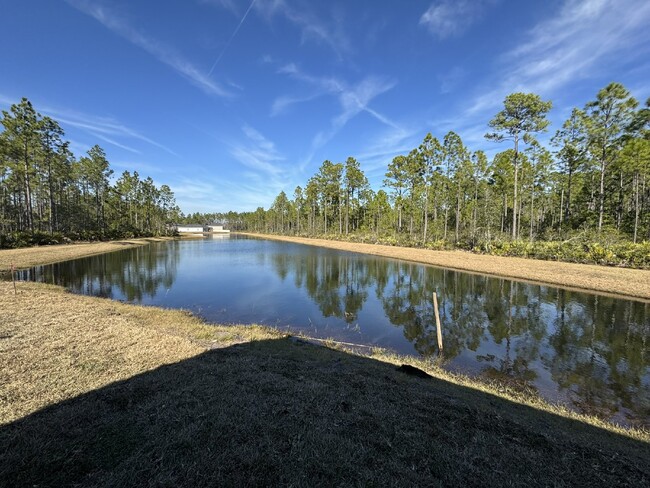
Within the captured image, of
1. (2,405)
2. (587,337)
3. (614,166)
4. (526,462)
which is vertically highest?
(614,166)

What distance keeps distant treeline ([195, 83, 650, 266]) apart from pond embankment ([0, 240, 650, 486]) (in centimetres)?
2147

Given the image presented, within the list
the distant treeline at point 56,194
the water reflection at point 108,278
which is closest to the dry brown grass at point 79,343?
the water reflection at point 108,278

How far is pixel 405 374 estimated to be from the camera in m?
6.20

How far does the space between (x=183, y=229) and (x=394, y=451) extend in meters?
140

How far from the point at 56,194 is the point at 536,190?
7824 cm

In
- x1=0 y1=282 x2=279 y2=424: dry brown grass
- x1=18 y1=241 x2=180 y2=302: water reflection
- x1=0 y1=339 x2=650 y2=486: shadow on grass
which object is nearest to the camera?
x1=0 y1=339 x2=650 y2=486: shadow on grass

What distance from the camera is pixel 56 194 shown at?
52188mm

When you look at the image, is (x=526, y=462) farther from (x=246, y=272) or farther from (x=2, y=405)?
(x=246, y=272)

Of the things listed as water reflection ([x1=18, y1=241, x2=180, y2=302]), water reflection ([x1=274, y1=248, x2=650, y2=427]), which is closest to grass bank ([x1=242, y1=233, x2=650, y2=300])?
water reflection ([x1=274, y1=248, x2=650, y2=427])

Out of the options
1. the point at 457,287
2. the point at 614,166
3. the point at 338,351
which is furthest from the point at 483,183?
the point at 338,351

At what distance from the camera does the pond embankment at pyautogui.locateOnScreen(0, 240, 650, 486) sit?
2.90 m

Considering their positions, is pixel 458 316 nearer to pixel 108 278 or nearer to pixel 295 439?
pixel 295 439

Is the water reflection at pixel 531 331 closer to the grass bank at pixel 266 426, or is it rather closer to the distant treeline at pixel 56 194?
the grass bank at pixel 266 426

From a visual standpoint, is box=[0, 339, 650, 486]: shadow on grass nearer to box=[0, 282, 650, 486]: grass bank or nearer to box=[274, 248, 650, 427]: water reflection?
box=[0, 282, 650, 486]: grass bank
